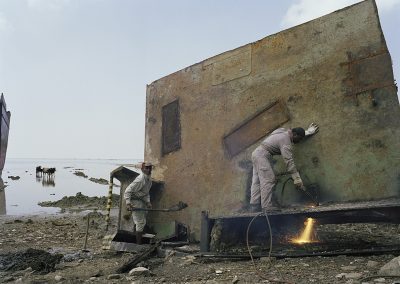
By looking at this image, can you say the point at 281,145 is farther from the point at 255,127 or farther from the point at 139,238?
the point at 139,238

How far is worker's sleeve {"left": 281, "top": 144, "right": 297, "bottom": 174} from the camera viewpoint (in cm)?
542

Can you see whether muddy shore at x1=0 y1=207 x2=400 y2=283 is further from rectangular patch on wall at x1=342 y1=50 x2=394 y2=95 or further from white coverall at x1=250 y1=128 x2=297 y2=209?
rectangular patch on wall at x1=342 y1=50 x2=394 y2=95

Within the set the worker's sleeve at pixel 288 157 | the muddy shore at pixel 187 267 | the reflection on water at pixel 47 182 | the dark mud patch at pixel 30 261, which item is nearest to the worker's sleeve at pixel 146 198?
the muddy shore at pixel 187 267

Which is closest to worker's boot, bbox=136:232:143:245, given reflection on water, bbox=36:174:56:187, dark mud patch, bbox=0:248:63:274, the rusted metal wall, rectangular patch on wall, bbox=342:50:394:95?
the rusted metal wall

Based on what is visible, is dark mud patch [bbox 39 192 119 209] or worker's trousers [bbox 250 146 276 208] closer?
worker's trousers [bbox 250 146 276 208]

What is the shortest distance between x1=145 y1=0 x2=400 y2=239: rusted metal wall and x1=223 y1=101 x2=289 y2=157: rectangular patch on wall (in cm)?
2

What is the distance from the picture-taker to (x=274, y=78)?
20.1ft

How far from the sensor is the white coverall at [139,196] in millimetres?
6871

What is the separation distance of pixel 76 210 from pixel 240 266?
11.1 meters

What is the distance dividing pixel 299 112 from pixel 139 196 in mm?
3188

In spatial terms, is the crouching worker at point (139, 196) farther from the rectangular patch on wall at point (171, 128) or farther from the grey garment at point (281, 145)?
the grey garment at point (281, 145)

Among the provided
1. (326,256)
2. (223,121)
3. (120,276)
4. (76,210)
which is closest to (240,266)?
(326,256)

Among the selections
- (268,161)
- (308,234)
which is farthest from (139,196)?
(308,234)

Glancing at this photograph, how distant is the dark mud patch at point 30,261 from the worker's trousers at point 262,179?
312cm
